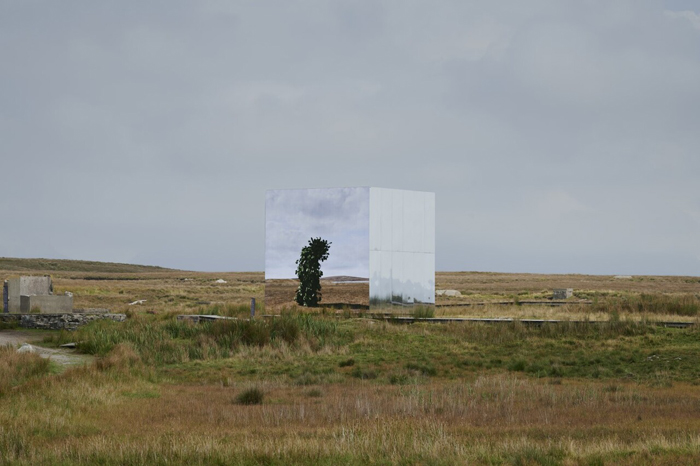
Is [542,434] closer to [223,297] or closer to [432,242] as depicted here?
[432,242]

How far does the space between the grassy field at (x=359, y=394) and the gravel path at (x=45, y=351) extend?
74cm

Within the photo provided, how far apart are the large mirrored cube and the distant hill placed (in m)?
105

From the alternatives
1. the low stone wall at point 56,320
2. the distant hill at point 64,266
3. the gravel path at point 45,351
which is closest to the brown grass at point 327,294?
the low stone wall at point 56,320

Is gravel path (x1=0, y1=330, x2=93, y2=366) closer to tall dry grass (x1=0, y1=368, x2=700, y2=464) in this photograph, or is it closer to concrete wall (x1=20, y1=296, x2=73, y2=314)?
concrete wall (x1=20, y1=296, x2=73, y2=314)

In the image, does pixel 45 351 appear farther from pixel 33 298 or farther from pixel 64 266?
pixel 64 266

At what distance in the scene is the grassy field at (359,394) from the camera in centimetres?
1012

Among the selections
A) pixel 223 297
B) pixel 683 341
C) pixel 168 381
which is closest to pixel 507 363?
pixel 683 341

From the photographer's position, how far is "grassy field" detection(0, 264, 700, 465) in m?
10.1

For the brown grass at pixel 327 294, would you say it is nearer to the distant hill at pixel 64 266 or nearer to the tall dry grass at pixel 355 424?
the tall dry grass at pixel 355 424

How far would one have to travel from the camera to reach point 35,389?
16.8m

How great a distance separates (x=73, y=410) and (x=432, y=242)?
1132 inches

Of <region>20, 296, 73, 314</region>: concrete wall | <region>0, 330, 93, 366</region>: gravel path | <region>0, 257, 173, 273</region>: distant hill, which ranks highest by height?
<region>0, 257, 173, 273</region>: distant hill

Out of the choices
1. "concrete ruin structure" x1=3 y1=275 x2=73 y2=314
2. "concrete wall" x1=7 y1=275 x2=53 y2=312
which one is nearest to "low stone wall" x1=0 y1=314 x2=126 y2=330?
"concrete ruin structure" x1=3 y1=275 x2=73 y2=314

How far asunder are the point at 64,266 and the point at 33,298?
122299mm
